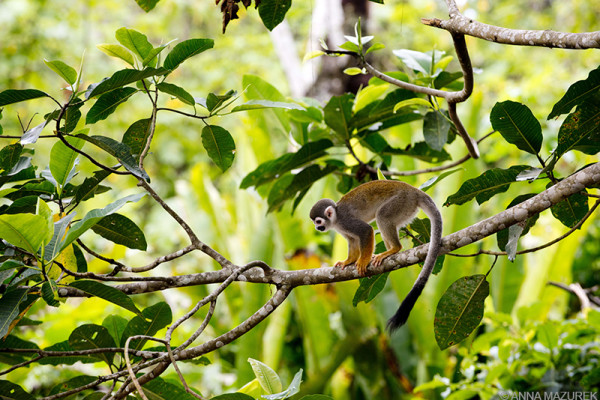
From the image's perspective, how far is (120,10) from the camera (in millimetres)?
8492

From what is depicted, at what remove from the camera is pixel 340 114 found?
1.99 metres

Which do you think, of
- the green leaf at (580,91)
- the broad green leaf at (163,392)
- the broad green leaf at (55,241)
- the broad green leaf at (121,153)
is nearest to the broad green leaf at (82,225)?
the broad green leaf at (55,241)

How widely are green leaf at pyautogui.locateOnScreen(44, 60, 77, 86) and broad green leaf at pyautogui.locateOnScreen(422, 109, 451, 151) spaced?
1.18 meters

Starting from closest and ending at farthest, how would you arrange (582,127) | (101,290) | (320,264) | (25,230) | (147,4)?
(25,230) → (101,290) → (582,127) → (147,4) → (320,264)

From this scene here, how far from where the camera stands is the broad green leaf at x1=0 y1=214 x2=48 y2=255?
3.86 ft

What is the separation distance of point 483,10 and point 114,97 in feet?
26.0

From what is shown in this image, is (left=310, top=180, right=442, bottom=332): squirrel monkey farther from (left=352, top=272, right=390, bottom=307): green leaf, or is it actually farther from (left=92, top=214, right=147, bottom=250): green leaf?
(left=92, top=214, right=147, bottom=250): green leaf

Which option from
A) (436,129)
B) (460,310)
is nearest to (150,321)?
(460,310)

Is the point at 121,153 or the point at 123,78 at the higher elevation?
the point at 123,78

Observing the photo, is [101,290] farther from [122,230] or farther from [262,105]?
[262,105]

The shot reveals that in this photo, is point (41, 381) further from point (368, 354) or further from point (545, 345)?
point (545, 345)

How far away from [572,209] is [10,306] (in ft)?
4.93

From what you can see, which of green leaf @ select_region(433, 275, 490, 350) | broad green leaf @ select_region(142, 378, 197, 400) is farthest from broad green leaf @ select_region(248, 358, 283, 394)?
green leaf @ select_region(433, 275, 490, 350)

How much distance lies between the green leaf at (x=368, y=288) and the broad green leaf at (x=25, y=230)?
0.89 m
